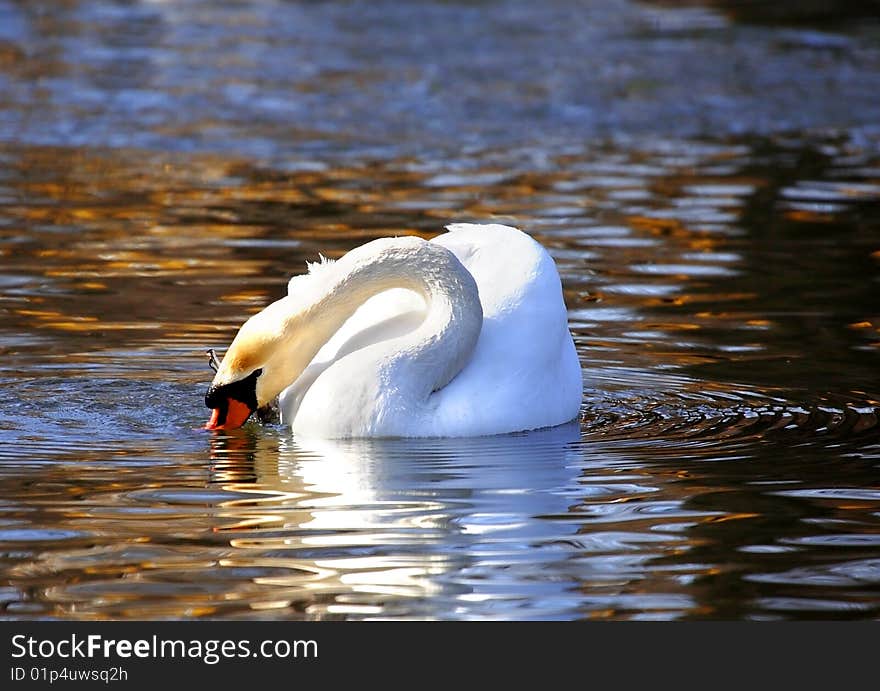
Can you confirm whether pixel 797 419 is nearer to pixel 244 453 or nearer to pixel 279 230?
pixel 244 453

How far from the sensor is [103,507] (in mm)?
6215

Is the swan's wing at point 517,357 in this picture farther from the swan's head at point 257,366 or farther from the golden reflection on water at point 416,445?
the swan's head at point 257,366

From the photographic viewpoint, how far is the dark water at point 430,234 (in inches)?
217

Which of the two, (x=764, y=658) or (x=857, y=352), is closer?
(x=764, y=658)

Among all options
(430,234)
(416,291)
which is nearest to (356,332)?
(416,291)

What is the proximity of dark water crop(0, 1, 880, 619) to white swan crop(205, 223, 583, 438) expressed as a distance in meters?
0.14

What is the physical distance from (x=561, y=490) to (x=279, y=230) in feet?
21.6

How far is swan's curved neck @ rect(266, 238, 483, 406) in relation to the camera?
7.22m

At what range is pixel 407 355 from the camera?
23.7 ft

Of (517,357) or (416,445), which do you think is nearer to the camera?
(416,445)

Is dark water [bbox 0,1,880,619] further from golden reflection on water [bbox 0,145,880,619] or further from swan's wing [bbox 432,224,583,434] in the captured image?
swan's wing [bbox 432,224,583,434]

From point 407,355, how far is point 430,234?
203 inches

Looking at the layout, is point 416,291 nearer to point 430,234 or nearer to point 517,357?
point 517,357

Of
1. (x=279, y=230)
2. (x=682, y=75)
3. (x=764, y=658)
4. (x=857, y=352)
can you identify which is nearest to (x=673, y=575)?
(x=764, y=658)
